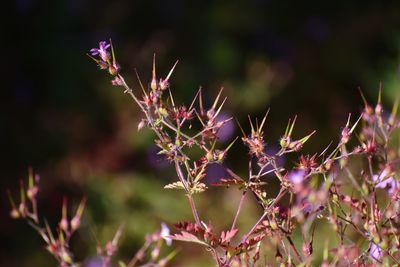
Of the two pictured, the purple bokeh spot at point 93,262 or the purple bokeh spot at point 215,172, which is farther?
the purple bokeh spot at point 215,172

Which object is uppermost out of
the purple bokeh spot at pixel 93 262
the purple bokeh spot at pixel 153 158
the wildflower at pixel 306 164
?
the wildflower at pixel 306 164

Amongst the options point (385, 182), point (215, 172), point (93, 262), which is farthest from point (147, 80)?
point (385, 182)

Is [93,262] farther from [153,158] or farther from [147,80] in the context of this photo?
[147,80]

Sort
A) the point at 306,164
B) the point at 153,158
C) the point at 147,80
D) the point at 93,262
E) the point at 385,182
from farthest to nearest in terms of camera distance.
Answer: the point at 147,80 < the point at 153,158 < the point at 93,262 < the point at 385,182 < the point at 306,164

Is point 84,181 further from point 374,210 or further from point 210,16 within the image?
point 374,210

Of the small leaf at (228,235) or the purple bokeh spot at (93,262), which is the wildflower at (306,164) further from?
the purple bokeh spot at (93,262)

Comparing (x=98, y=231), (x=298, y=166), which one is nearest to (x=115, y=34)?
(x=98, y=231)

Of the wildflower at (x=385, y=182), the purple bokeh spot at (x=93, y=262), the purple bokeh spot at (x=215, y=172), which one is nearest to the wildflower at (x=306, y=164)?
the wildflower at (x=385, y=182)

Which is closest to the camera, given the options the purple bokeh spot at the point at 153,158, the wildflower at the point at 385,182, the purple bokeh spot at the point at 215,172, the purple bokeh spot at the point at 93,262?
the wildflower at the point at 385,182

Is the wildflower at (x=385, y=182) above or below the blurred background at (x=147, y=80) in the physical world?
above

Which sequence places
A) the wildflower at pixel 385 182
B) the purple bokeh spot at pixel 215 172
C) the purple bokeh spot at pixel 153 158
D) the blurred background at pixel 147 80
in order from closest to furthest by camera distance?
the wildflower at pixel 385 182 < the blurred background at pixel 147 80 < the purple bokeh spot at pixel 153 158 < the purple bokeh spot at pixel 215 172
